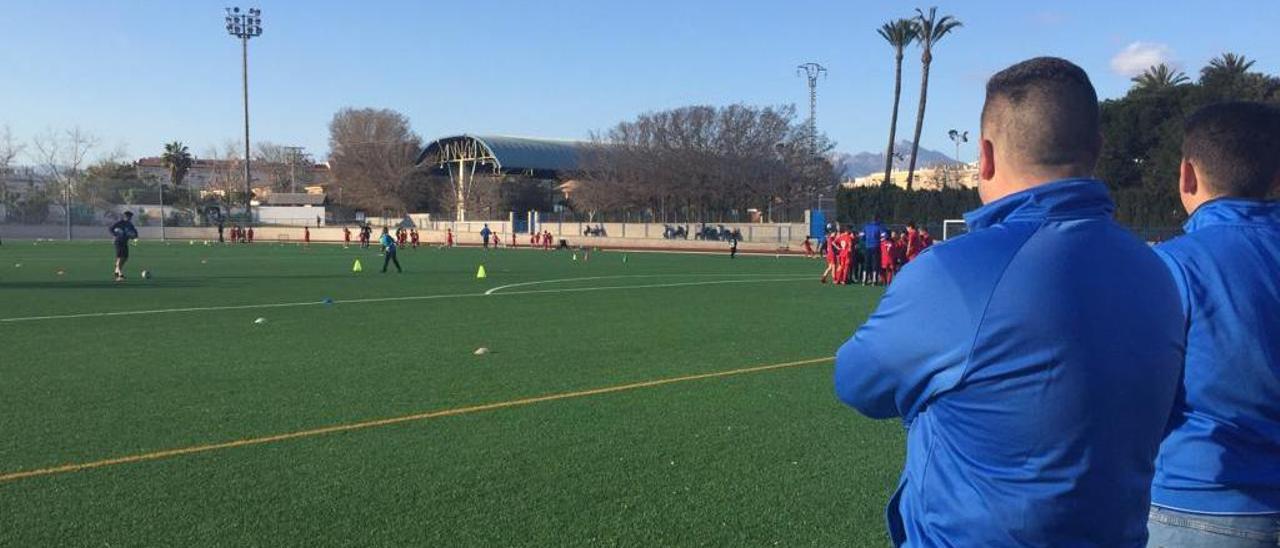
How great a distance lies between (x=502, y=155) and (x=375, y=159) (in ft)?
50.1

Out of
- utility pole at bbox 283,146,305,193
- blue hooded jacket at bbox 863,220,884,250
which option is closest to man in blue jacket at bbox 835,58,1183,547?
blue hooded jacket at bbox 863,220,884,250

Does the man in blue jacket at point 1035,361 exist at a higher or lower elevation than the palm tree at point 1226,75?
lower

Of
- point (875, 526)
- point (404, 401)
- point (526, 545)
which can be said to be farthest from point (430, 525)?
point (404, 401)

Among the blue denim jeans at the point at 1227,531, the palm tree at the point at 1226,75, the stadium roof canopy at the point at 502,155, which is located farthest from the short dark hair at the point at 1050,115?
the stadium roof canopy at the point at 502,155

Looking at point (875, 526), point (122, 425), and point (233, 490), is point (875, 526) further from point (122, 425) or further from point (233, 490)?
point (122, 425)

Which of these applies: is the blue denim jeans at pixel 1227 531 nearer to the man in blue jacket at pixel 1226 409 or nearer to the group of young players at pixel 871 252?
the man in blue jacket at pixel 1226 409

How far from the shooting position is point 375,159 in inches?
3794

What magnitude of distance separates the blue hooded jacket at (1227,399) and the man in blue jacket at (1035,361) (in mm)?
455

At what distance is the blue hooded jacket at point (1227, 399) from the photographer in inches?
88.8

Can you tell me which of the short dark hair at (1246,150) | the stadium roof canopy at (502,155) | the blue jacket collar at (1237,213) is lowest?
the blue jacket collar at (1237,213)

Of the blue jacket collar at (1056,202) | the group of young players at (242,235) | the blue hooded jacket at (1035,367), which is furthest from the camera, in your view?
the group of young players at (242,235)

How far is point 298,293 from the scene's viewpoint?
21.1 meters

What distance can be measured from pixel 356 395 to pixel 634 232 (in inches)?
2296

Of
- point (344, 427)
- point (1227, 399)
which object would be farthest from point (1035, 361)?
point (344, 427)
